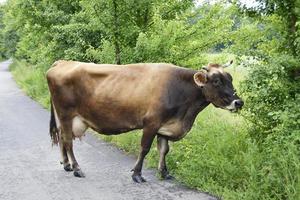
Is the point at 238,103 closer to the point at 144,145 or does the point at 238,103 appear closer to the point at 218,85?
the point at 218,85

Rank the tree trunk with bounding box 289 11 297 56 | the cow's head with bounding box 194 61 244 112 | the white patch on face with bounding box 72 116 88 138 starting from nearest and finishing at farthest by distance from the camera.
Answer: the tree trunk with bounding box 289 11 297 56
the cow's head with bounding box 194 61 244 112
the white patch on face with bounding box 72 116 88 138

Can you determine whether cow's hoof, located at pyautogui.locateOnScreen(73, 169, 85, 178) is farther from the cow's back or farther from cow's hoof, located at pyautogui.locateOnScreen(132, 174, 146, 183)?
cow's hoof, located at pyautogui.locateOnScreen(132, 174, 146, 183)

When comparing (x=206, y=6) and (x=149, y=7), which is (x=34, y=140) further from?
(x=206, y=6)

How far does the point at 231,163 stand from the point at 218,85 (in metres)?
1.02

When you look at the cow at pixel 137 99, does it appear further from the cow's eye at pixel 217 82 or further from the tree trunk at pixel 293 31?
the tree trunk at pixel 293 31

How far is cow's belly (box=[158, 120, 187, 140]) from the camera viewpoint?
21.5ft

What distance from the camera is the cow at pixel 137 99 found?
21.1 ft

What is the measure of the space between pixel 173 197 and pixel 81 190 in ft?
3.97

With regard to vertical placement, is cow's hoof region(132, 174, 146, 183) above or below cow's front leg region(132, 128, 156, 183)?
below

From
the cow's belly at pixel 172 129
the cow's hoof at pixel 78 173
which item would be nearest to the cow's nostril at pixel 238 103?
the cow's belly at pixel 172 129

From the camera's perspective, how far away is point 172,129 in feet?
21.6

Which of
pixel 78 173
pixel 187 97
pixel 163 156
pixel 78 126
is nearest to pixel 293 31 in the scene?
pixel 187 97

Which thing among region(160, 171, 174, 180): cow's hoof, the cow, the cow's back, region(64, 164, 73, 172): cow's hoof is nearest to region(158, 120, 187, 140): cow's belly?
the cow

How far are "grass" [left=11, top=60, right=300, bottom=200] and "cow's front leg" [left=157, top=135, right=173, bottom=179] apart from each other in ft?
0.56
